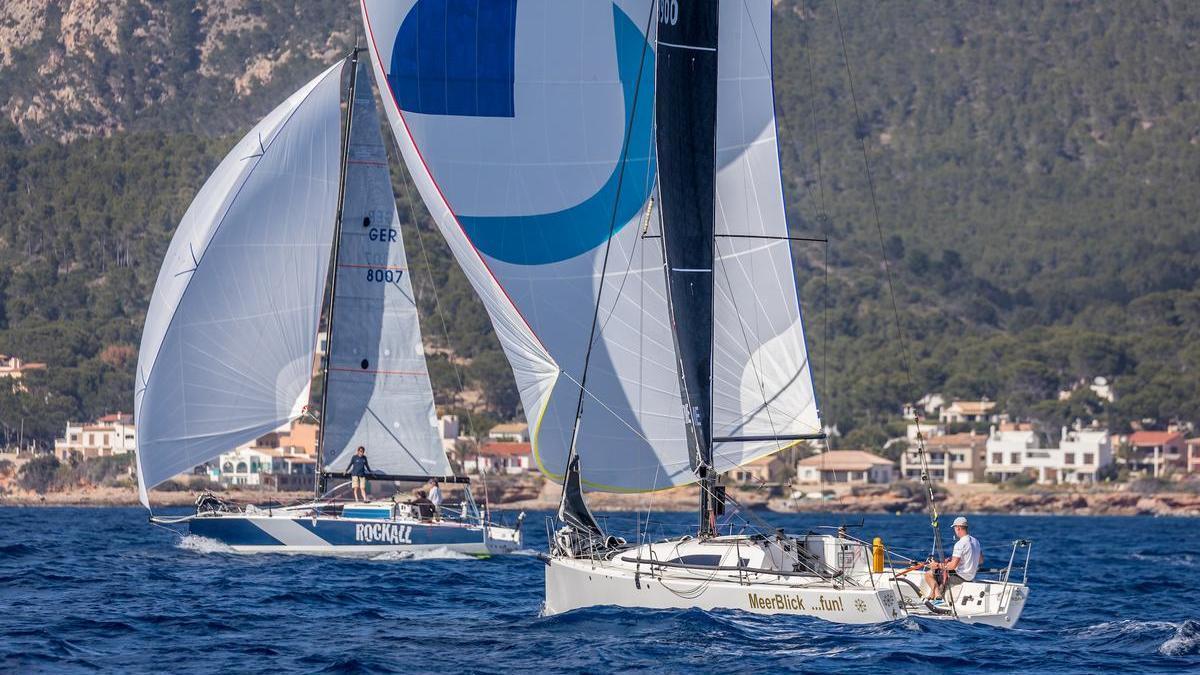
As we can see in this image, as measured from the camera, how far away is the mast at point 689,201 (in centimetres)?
1948

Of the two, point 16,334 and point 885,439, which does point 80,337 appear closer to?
point 16,334

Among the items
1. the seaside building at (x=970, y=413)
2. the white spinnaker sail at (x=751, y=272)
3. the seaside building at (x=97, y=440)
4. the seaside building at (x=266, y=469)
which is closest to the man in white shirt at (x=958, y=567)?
the white spinnaker sail at (x=751, y=272)

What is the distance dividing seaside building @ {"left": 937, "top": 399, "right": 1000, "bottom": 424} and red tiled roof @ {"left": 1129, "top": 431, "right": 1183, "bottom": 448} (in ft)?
30.3

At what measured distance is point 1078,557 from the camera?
131 ft

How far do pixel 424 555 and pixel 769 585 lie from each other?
13.7 metres

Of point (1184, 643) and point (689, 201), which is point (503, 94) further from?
point (1184, 643)

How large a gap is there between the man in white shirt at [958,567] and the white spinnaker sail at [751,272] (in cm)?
247

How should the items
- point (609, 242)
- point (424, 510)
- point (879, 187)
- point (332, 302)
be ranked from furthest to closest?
point (879, 187)
point (332, 302)
point (424, 510)
point (609, 242)

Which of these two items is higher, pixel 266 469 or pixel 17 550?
pixel 266 469

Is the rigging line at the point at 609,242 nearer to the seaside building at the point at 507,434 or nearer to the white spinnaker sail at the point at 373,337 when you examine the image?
the white spinnaker sail at the point at 373,337

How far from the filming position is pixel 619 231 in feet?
66.2

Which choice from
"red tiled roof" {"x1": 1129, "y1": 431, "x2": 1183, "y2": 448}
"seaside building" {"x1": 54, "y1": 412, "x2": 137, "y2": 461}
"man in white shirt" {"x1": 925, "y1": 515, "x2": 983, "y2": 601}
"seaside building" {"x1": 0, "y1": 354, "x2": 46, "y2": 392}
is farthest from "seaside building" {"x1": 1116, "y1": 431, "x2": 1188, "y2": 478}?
"man in white shirt" {"x1": 925, "y1": 515, "x2": 983, "y2": 601}

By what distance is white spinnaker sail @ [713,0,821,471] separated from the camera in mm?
20094

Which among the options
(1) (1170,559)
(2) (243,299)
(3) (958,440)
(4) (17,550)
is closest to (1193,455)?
(3) (958,440)
